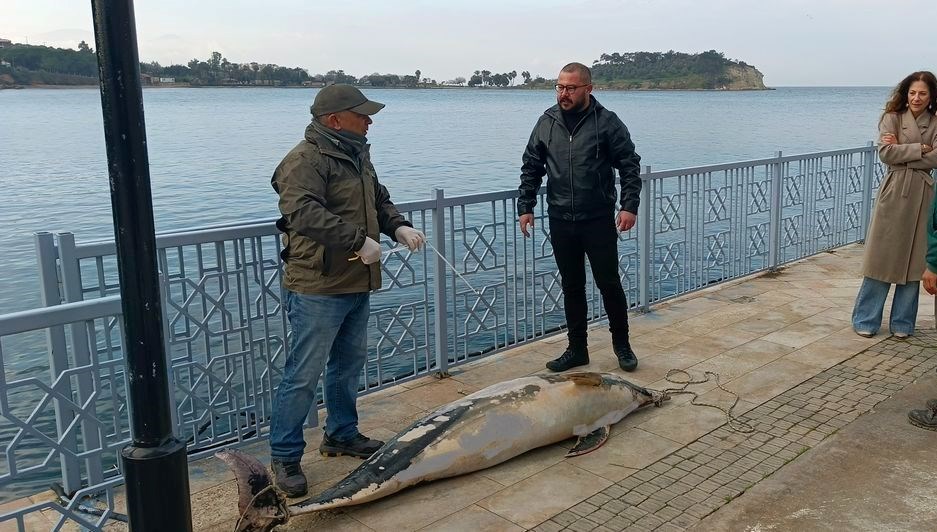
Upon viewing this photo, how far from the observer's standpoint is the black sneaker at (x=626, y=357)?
6.29 meters

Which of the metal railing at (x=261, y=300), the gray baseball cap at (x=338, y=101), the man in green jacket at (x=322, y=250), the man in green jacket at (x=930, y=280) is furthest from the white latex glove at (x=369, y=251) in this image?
the man in green jacket at (x=930, y=280)

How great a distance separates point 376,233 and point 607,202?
6.61 feet

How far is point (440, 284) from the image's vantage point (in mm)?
6152

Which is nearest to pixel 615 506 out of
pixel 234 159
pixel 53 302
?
pixel 53 302

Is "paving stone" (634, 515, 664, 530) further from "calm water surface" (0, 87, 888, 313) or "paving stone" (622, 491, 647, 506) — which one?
"calm water surface" (0, 87, 888, 313)

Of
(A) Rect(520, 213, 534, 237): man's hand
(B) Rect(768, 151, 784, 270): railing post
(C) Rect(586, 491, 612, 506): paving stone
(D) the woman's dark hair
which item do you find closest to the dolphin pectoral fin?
(C) Rect(586, 491, 612, 506): paving stone

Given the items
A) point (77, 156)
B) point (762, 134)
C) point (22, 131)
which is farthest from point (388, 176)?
point (22, 131)

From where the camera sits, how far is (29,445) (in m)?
6.93

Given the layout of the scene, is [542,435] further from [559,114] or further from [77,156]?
[77,156]

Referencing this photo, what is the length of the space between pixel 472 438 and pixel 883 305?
171 inches

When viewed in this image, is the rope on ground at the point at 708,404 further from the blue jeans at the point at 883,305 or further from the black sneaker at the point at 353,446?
the black sneaker at the point at 353,446

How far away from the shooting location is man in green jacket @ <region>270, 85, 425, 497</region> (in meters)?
4.25

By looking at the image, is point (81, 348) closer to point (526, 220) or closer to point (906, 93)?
point (526, 220)

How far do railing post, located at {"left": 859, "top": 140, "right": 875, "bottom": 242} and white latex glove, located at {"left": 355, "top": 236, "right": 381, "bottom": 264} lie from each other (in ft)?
27.9
